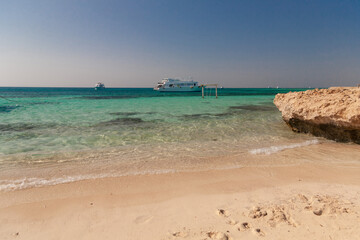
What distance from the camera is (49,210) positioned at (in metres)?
2.94

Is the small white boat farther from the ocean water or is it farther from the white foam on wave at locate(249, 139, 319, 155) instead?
the white foam on wave at locate(249, 139, 319, 155)

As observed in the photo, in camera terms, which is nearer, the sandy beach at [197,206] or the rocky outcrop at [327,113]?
the sandy beach at [197,206]

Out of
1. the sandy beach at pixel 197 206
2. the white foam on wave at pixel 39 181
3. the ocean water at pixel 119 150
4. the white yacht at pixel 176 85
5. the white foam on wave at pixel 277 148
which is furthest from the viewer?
the white yacht at pixel 176 85

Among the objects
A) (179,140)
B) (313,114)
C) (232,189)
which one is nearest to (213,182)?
(232,189)

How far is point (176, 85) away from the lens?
68.2 metres

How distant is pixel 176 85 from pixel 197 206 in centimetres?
6663

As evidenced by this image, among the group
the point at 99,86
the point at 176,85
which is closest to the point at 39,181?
the point at 176,85

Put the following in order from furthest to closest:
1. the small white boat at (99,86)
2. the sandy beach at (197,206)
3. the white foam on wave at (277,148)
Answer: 1. the small white boat at (99,86)
2. the white foam on wave at (277,148)
3. the sandy beach at (197,206)

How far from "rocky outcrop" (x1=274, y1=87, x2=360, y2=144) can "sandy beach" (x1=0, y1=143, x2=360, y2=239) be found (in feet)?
7.08

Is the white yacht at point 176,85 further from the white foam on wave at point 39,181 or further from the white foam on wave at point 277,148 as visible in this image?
the white foam on wave at point 39,181

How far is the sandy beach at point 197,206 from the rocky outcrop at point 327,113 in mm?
2159

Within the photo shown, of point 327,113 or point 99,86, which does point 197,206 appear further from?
point 99,86

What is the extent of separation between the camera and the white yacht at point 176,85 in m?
67.8

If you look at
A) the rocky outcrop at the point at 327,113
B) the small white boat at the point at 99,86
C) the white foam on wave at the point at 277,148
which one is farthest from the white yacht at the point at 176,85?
the white foam on wave at the point at 277,148
